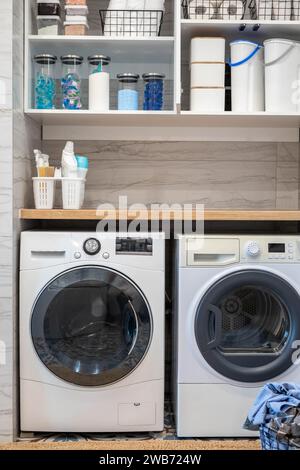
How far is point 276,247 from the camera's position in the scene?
2.42 metres

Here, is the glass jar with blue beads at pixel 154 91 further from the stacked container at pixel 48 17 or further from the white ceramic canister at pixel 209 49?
the stacked container at pixel 48 17

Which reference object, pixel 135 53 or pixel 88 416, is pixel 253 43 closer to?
pixel 135 53

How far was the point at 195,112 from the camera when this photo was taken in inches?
102

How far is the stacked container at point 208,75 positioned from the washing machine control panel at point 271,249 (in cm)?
69

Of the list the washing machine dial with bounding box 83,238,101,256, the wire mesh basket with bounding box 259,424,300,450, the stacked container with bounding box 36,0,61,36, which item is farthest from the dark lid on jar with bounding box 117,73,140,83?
the wire mesh basket with bounding box 259,424,300,450

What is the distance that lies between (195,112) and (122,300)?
0.96 meters

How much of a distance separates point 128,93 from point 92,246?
80cm

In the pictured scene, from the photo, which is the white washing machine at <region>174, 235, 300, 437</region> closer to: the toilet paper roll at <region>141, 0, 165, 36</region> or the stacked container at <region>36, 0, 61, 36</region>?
the toilet paper roll at <region>141, 0, 165, 36</region>

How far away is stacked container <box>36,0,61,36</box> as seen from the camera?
2.63 meters

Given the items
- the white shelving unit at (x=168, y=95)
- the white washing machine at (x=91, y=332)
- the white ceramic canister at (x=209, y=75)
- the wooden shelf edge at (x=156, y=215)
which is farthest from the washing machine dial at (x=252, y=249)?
the white ceramic canister at (x=209, y=75)

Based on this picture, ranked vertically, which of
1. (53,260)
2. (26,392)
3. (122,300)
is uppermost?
(53,260)

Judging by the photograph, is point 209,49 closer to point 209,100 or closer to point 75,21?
point 209,100

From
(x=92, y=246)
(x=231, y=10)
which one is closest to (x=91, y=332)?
(x=92, y=246)
